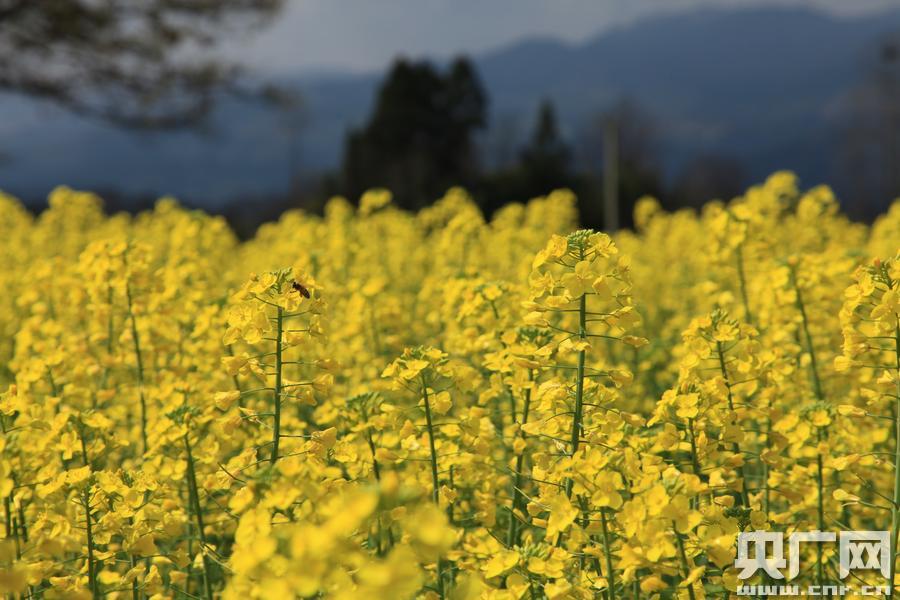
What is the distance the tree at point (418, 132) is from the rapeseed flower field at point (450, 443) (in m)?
31.0

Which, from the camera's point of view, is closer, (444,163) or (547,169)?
(547,169)

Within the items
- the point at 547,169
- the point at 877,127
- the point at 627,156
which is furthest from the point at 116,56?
→ the point at 877,127

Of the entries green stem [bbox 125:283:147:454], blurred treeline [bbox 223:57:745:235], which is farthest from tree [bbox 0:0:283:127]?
green stem [bbox 125:283:147:454]

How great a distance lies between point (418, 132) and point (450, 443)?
125 ft

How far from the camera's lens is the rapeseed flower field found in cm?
235

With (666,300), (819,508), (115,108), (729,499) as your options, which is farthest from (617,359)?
(115,108)

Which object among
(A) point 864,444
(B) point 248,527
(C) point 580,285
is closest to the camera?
(B) point 248,527

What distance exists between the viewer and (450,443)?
10.5ft

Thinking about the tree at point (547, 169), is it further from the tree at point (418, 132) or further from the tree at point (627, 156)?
the tree at point (418, 132)

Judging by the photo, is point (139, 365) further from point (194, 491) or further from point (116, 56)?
point (116, 56)

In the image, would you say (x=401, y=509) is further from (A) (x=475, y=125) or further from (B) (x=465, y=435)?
(A) (x=475, y=125)

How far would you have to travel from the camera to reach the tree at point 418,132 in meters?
36.5

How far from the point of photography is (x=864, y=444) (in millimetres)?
3789

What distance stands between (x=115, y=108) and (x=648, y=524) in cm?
2202
